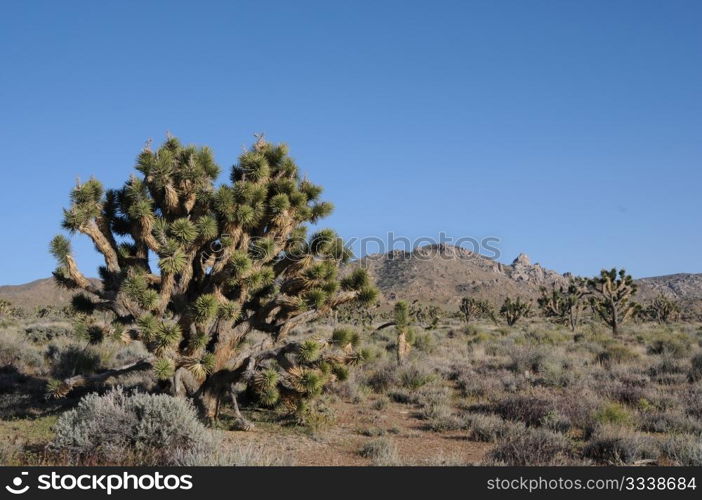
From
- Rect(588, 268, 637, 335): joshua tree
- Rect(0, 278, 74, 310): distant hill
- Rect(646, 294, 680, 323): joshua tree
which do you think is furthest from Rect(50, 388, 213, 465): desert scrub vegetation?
Rect(0, 278, 74, 310): distant hill

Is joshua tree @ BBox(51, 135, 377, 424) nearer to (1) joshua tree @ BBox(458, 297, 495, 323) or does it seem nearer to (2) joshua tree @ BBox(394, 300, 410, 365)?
(2) joshua tree @ BBox(394, 300, 410, 365)

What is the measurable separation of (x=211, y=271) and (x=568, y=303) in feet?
119

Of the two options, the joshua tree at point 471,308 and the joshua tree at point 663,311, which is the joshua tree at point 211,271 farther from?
the joshua tree at point 663,311

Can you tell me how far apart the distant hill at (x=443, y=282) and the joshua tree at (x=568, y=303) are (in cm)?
3235

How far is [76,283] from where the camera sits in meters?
9.90

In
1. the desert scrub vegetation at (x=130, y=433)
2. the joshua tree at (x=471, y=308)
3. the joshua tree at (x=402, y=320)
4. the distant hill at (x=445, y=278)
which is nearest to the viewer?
the desert scrub vegetation at (x=130, y=433)

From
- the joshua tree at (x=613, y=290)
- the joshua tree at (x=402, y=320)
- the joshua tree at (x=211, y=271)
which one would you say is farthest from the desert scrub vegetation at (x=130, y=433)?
the joshua tree at (x=613, y=290)

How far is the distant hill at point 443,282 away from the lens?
87.8 metres

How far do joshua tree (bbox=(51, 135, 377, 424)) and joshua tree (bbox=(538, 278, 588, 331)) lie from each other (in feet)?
104

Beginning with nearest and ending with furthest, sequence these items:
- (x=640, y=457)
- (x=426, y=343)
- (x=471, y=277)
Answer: (x=640, y=457) < (x=426, y=343) < (x=471, y=277)

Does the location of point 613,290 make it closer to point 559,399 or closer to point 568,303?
point 568,303
